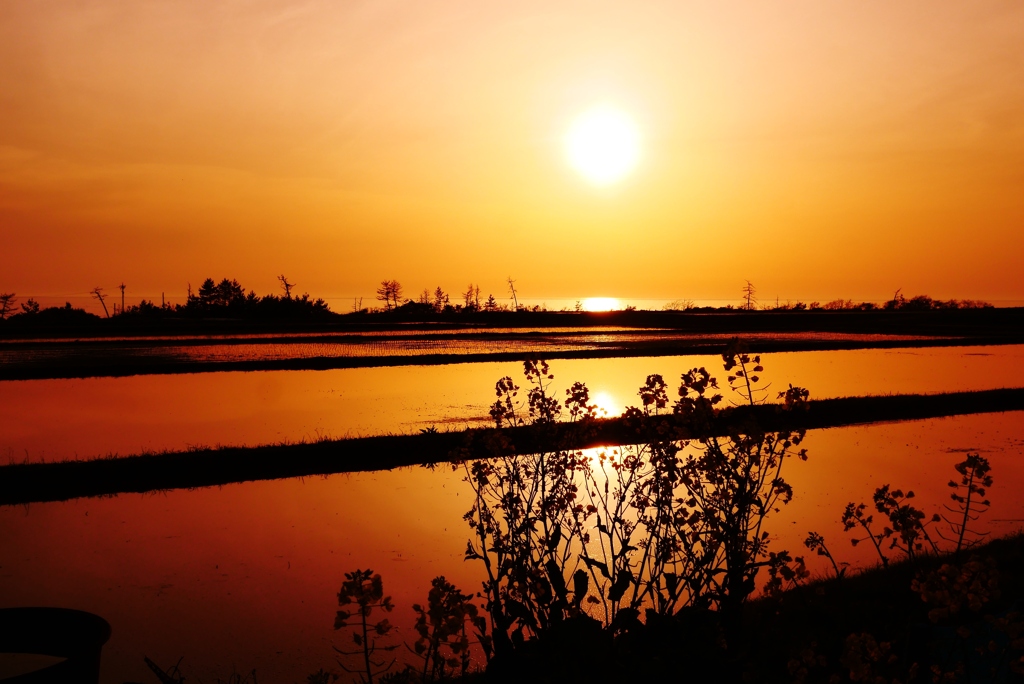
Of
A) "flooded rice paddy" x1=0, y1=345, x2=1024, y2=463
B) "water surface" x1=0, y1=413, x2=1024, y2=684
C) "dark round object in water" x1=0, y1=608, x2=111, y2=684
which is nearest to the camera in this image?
"dark round object in water" x1=0, y1=608, x2=111, y2=684

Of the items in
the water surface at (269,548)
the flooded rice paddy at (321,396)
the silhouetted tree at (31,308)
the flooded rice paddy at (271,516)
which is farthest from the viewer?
the silhouetted tree at (31,308)

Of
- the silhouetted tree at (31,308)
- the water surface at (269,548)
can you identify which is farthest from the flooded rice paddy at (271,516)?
the silhouetted tree at (31,308)

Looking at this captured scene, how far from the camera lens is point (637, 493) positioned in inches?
146

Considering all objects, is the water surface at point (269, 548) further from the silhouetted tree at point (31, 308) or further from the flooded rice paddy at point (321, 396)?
the silhouetted tree at point (31, 308)

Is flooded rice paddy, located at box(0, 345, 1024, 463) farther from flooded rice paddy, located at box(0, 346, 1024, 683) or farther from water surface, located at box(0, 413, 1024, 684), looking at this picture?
water surface, located at box(0, 413, 1024, 684)

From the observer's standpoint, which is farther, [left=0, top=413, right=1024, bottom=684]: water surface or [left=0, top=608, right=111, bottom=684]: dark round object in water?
[left=0, top=413, right=1024, bottom=684]: water surface

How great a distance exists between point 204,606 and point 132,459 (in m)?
5.13

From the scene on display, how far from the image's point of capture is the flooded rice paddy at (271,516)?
6293mm

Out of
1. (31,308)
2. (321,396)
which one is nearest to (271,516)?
(321,396)

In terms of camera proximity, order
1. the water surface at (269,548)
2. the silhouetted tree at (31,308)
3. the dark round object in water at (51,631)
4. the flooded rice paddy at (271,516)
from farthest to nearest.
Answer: the silhouetted tree at (31,308)
the flooded rice paddy at (271,516)
the water surface at (269,548)
the dark round object in water at (51,631)

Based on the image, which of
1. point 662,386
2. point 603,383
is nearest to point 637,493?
point 662,386

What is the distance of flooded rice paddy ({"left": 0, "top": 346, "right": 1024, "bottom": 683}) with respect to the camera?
20.6ft

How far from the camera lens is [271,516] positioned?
9320 mm

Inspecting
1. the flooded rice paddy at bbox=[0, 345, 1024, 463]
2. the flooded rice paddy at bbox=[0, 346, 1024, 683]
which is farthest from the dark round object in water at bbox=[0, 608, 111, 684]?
the flooded rice paddy at bbox=[0, 345, 1024, 463]
